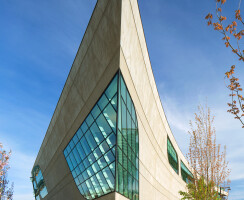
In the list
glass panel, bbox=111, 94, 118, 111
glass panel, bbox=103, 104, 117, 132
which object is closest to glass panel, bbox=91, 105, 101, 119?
glass panel, bbox=103, 104, 117, 132

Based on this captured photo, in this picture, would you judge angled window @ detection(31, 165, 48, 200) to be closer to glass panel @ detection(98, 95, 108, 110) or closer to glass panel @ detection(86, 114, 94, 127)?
glass panel @ detection(86, 114, 94, 127)

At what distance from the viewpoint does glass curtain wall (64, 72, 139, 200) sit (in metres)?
13.4

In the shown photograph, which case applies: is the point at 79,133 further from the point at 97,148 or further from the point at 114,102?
the point at 114,102

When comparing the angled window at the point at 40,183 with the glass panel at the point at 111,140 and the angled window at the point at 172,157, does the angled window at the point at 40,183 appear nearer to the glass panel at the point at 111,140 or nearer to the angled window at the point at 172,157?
the angled window at the point at 172,157

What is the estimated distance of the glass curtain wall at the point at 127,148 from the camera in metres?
13.5

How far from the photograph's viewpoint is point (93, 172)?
1766 cm

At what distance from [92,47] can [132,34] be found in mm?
2925

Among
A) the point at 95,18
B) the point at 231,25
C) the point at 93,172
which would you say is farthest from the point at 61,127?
the point at 231,25

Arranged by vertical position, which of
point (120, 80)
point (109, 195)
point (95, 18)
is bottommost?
point (109, 195)

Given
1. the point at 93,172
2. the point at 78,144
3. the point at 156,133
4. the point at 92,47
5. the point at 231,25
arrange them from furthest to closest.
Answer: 1. the point at 156,133
2. the point at 78,144
3. the point at 93,172
4. the point at 92,47
5. the point at 231,25

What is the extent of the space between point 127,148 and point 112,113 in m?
2.80

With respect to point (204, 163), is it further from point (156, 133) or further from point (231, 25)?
point (231, 25)

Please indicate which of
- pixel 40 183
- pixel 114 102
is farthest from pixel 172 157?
pixel 40 183

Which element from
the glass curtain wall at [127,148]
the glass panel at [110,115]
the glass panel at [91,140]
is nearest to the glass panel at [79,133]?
the glass panel at [91,140]
